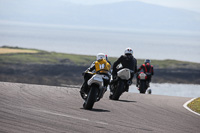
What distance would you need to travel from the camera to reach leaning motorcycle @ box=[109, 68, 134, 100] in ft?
52.4

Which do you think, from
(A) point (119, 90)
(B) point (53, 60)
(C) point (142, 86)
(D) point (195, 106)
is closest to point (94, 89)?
(A) point (119, 90)

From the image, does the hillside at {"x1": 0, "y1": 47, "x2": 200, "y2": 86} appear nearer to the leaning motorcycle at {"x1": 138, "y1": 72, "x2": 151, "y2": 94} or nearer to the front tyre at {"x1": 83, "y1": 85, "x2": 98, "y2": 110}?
the leaning motorcycle at {"x1": 138, "y1": 72, "x2": 151, "y2": 94}

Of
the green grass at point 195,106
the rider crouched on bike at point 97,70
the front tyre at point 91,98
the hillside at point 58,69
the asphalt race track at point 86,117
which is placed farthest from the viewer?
the hillside at point 58,69

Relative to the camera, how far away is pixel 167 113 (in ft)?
41.4

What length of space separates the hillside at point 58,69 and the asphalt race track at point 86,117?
40.4 meters

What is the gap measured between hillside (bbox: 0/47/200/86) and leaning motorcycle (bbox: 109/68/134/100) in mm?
37698

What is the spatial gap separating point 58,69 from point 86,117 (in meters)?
54.6

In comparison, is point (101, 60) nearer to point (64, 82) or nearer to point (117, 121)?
point (117, 121)

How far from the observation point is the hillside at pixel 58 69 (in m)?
57.3

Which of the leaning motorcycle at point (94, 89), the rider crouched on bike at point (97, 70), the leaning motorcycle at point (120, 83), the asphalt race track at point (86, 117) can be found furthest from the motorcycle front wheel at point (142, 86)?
the leaning motorcycle at point (94, 89)

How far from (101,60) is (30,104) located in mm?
2497

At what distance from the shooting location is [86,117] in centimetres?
1033

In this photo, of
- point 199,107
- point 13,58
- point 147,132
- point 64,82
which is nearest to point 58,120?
point 147,132

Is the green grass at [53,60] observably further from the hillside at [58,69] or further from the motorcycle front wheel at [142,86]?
the motorcycle front wheel at [142,86]
